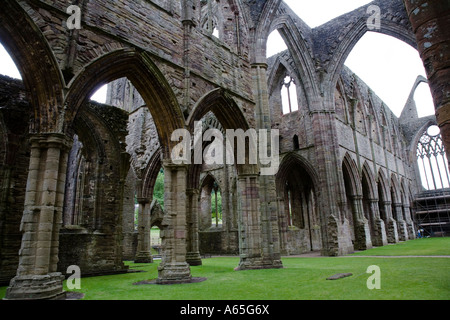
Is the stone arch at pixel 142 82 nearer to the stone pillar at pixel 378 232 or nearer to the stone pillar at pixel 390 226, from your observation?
the stone pillar at pixel 378 232

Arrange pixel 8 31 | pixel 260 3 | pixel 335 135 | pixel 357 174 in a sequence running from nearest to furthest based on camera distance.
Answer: pixel 8 31, pixel 260 3, pixel 335 135, pixel 357 174

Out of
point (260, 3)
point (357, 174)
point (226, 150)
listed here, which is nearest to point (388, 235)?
point (357, 174)

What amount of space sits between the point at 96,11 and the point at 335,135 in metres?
12.8

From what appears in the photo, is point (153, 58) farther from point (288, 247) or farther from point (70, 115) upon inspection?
point (288, 247)

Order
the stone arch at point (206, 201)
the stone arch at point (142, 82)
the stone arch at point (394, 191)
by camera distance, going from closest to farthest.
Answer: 1. the stone arch at point (142, 82)
2. the stone arch at point (206, 201)
3. the stone arch at point (394, 191)

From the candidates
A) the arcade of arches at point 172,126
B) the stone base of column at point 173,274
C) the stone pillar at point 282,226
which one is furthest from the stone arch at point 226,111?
the stone pillar at point 282,226

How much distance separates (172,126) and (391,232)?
20.6 meters

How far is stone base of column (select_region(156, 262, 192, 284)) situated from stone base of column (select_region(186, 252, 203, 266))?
515 centimetres

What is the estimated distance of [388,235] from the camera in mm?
22453

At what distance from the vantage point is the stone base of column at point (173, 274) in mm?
6820

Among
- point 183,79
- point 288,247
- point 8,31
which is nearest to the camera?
point 8,31

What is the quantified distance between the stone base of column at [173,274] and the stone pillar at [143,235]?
7630 mm

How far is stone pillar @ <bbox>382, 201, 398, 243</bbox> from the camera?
2230cm

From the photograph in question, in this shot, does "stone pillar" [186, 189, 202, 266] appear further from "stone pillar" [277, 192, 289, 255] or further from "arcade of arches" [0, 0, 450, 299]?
"stone pillar" [277, 192, 289, 255]
